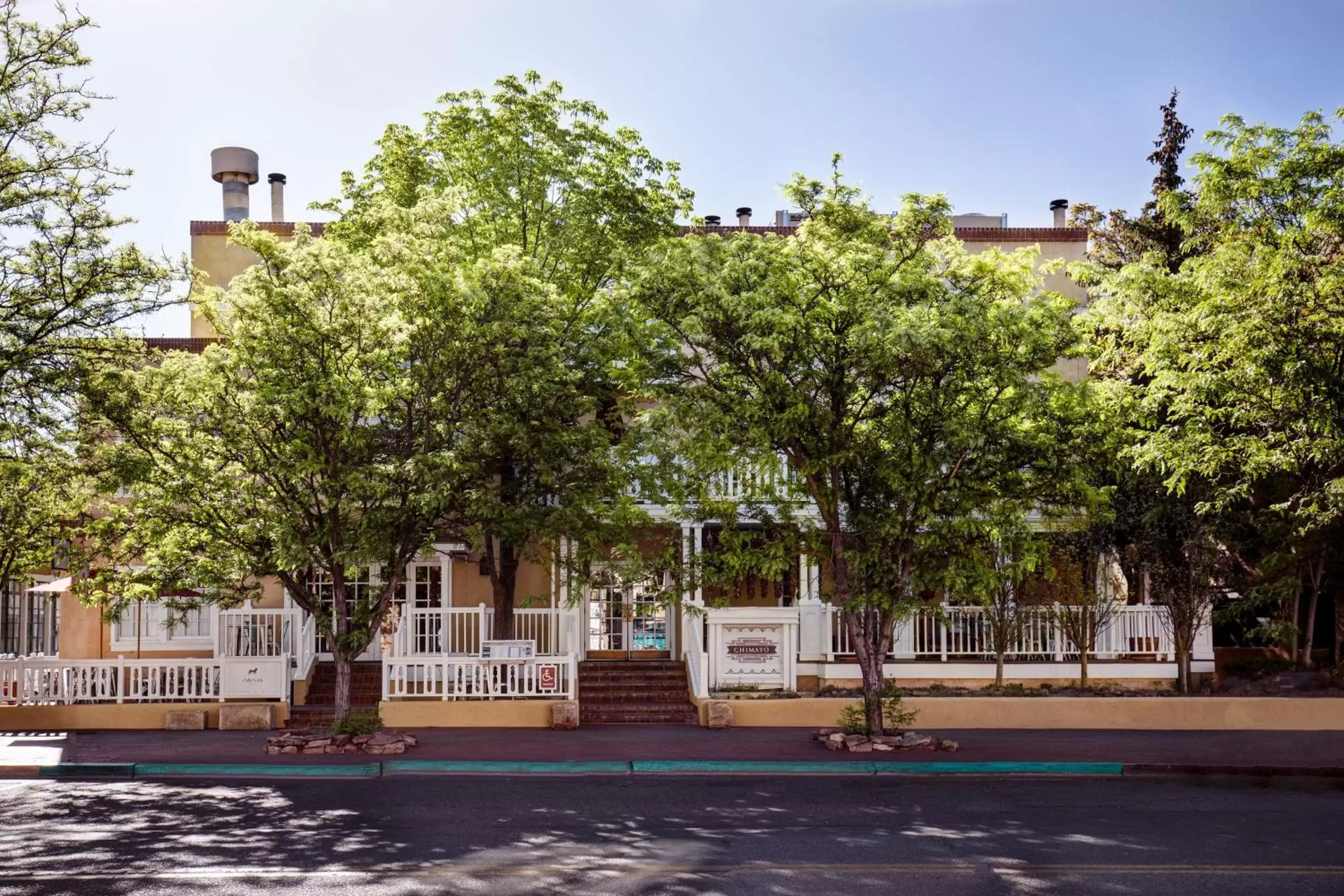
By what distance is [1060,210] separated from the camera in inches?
1225

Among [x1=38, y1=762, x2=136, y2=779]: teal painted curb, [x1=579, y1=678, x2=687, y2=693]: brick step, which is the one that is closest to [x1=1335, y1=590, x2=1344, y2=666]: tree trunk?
[x1=579, y1=678, x2=687, y2=693]: brick step

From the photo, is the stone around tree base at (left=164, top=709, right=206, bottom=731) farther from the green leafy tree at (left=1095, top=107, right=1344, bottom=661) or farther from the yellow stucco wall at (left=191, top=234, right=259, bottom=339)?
the green leafy tree at (left=1095, top=107, right=1344, bottom=661)

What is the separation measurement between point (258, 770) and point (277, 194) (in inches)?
756

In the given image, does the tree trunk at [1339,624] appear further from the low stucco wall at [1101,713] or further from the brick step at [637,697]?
the brick step at [637,697]

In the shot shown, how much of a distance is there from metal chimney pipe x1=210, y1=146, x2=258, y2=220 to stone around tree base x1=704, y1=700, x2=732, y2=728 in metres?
17.7

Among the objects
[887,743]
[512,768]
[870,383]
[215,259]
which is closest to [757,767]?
[887,743]

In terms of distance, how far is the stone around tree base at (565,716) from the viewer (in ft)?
61.4

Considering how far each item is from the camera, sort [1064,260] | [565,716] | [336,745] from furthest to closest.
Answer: [1064,260], [565,716], [336,745]

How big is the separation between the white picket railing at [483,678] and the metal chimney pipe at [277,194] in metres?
14.9

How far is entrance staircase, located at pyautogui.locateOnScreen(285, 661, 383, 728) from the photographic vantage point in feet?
62.5

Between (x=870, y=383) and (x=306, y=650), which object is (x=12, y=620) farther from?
(x=870, y=383)

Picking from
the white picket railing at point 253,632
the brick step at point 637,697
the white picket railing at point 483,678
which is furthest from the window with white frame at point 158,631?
the brick step at point 637,697

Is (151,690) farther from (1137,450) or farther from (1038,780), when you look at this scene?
(1137,450)

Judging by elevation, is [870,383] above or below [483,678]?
above
